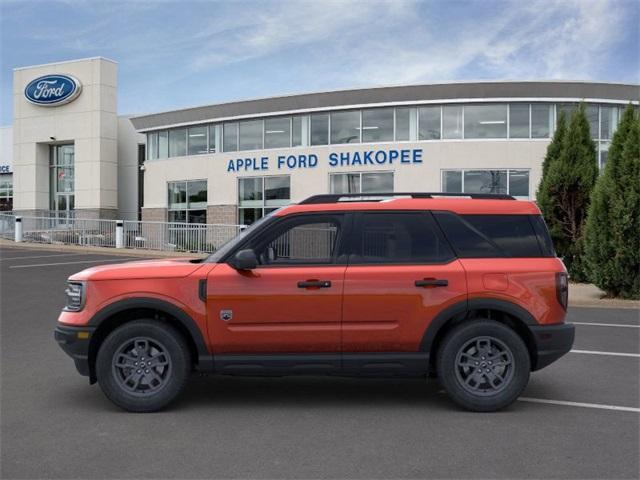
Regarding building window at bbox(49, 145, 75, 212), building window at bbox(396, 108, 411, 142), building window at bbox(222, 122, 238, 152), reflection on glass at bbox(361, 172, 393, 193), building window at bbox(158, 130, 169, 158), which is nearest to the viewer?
building window at bbox(396, 108, 411, 142)

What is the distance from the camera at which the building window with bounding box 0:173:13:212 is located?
42.0 meters

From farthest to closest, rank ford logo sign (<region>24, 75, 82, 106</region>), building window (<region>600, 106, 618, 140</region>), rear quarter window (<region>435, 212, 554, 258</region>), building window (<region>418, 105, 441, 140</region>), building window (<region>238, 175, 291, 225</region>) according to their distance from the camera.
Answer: ford logo sign (<region>24, 75, 82, 106</region>) → building window (<region>238, 175, 291, 225</region>) → building window (<region>418, 105, 441, 140</region>) → building window (<region>600, 106, 618, 140</region>) → rear quarter window (<region>435, 212, 554, 258</region>)

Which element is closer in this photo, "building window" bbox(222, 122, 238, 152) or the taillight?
the taillight

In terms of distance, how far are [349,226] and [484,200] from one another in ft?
4.01

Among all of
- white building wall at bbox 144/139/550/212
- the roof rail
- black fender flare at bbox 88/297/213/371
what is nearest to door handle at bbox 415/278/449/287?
the roof rail

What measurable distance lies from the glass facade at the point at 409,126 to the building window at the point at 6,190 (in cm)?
1879

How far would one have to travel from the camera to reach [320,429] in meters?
4.97

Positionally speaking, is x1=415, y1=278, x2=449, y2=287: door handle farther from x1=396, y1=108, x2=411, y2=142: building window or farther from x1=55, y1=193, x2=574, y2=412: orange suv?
x1=396, y1=108, x2=411, y2=142: building window

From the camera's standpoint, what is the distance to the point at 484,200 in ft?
19.0

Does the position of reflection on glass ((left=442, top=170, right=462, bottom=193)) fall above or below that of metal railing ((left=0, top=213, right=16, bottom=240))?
above

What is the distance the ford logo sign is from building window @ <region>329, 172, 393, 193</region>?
1685cm

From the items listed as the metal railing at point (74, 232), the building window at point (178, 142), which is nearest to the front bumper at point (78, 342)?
the metal railing at point (74, 232)

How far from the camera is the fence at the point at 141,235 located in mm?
25406

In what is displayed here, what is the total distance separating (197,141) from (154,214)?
14.4 feet
